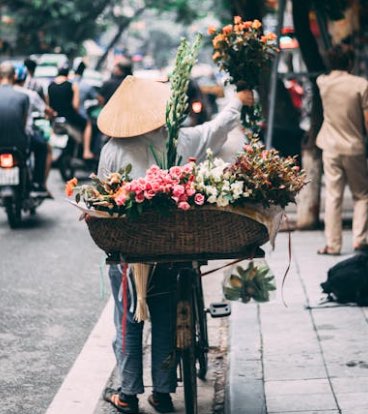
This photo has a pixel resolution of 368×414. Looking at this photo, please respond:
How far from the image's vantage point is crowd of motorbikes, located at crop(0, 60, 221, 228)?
12445 millimetres

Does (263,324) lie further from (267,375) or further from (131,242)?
(131,242)

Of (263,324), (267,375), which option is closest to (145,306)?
(267,375)

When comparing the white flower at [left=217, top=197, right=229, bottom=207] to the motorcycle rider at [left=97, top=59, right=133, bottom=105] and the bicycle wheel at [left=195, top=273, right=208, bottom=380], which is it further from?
the motorcycle rider at [left=97, top=59, right=133, bottom=105]

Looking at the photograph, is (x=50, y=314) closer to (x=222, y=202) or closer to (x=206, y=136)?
(x=206, y=136)

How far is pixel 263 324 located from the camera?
24.9 feet

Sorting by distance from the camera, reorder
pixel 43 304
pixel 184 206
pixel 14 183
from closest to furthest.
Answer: pixel 184 206 → pixel 43 304 → pixel 14 183

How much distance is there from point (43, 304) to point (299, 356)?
274cm

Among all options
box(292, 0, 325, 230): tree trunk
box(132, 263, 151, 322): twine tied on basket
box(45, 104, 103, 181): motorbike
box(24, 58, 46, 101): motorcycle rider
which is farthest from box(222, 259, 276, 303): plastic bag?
box(45, 104, 103, 181): motorbike

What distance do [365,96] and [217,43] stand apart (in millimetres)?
3045

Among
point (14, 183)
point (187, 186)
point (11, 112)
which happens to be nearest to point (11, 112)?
point (11, 112)

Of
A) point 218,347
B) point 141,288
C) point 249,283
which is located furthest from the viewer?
point 218,347

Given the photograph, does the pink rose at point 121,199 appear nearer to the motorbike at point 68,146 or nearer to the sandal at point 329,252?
the sandal at point 329,252

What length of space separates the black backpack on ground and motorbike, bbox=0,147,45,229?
17.4 feet

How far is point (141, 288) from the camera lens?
18.2ft
